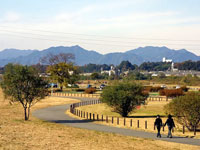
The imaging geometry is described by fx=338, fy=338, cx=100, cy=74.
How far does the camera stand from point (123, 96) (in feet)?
121

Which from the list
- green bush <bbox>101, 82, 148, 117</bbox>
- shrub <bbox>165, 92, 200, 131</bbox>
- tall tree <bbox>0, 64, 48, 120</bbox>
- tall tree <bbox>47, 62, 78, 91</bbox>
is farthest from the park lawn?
tall tree <bbox>47, 62, 78, 91</bbox>

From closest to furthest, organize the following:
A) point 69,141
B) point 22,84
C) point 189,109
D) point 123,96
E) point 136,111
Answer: point 69,141, point 189,109, point 22,84, point 123,96, point 136,111

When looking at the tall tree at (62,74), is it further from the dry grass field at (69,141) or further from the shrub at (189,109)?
the dry grass field at (69,141)

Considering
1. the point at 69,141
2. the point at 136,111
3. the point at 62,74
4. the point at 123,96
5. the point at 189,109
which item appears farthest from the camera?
the point at 62,74

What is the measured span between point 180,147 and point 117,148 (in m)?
3.86

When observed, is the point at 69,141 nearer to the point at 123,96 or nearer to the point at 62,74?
the point at 123,96

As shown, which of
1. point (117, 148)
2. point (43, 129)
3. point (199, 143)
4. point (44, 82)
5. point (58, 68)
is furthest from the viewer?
point (58, 68)

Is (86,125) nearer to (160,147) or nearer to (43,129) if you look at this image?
(43,129)

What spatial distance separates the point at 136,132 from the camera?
83.7 feet

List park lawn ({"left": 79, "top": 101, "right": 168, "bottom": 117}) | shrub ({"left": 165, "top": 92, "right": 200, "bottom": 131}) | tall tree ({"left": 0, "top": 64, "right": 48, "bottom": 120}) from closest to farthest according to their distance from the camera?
shrub ({"left": 165, "top": 92, "right": 200, "bottom": 131}) → tall tree ({"left": 0, "top": 64, "right": 48, "bottom": 120}) → park lawn ({"left": 79, "top": 101, "right": 168, "bottom": 117})

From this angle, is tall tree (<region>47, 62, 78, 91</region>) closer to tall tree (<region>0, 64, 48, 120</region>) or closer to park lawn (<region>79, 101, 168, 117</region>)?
park lawn (<region>79, 101, 168, 117</region>)

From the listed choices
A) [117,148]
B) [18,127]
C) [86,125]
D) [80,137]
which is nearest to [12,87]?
[18,127]

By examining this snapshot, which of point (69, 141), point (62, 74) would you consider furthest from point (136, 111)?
point (62, 74)

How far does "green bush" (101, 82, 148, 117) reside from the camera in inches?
1458
